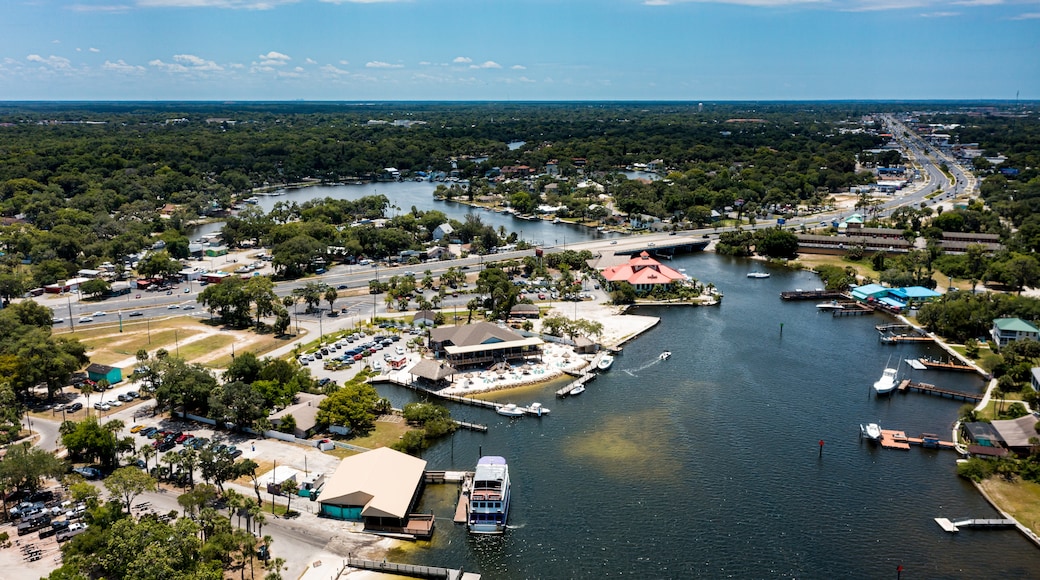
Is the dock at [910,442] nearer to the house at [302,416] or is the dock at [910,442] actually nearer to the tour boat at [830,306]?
the tour boat at [830,306]

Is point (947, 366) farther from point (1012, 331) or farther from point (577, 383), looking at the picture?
point (577, 383)

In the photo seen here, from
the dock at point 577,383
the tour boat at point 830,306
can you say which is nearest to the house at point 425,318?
the dock at point 577,383

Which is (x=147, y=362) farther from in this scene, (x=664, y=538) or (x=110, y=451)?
(x=664, y=538)

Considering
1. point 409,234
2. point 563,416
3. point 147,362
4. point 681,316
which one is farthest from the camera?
point 409,234

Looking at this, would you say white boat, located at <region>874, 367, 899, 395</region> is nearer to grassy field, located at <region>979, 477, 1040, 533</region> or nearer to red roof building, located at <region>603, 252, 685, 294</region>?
grassy field, located at <region>979, 477, 1040, 533</region>

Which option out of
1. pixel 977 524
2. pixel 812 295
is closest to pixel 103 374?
pixel 977 524

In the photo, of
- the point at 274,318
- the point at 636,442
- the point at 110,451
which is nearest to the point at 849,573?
the point at 636,442
